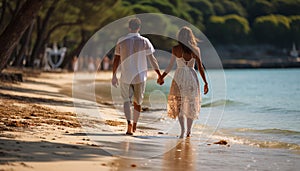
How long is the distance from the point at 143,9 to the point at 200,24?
137 feet

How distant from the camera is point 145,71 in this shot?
9.58m

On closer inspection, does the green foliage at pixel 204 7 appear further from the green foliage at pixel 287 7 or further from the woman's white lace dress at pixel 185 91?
the woman's white lace dress at pixel 185 91

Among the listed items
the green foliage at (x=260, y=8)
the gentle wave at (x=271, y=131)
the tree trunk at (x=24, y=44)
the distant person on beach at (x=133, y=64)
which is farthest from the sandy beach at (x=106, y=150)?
the green foliage at (x=260, y=8)

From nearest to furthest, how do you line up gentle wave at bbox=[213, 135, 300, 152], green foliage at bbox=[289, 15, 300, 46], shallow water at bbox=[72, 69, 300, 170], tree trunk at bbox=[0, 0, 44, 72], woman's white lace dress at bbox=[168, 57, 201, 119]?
shallow water at bbox=[72, 69, 300, 170] → woman's white lace dress at bbox=[168, 57, 201, 119] → gentle wave at bbox=[213, 135, 300, 152] → tree trunk at bbox=[0, 0, 44, 72] → green foliage at bbox=[289, 15, 300, 46]

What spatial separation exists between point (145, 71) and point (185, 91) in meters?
0.80

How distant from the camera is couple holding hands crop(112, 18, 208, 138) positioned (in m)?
9.54

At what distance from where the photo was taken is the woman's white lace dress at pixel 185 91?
392 inches

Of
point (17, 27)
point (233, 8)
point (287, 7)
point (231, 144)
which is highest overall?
point (233, 8)

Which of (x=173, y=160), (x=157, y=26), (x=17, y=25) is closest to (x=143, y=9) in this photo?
(x=157, y=26)

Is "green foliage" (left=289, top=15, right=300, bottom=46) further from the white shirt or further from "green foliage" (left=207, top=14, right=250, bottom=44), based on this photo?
the white shirt

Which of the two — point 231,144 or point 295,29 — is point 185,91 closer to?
point 231,144

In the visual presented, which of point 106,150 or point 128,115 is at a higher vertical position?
point 128,115

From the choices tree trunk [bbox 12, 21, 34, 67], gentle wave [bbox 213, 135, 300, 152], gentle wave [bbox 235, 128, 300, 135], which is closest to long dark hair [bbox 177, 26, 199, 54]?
gentle wave [bbox 213, 135, 300, 152]

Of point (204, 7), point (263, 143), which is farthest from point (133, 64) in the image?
point (204, 7)
